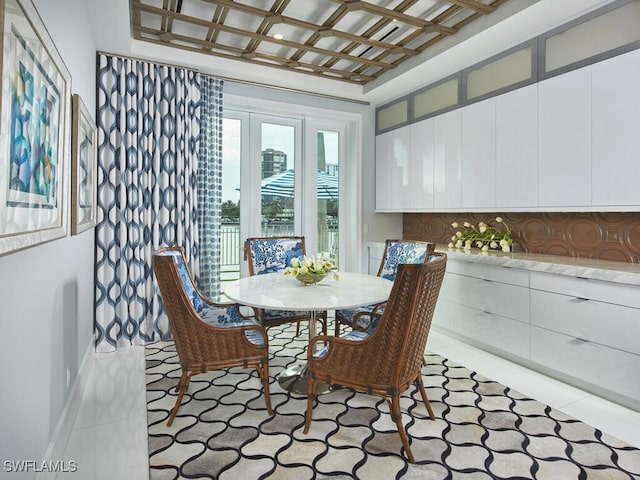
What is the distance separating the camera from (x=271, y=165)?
4.40 meters

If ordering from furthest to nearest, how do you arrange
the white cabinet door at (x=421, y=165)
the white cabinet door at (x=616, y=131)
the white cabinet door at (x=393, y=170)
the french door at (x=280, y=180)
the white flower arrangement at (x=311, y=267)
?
the white cabinet door at (x=393, y=170), the french door at (x=280, y=180), the white cabinet door at (x=421, y=165), the white flower arrangement at (x=311, y=267), the white cabinet door at (x=616, y=131)

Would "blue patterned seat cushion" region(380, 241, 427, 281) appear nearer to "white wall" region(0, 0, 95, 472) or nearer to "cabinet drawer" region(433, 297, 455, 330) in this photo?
"cabinet drawer" region(433, 297, 455, 330)

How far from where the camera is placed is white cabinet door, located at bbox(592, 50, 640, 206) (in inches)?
96.3

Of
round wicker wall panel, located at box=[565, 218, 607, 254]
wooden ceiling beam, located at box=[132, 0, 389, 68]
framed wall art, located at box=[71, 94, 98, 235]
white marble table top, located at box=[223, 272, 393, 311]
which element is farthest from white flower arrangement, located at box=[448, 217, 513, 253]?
framed wall art, located at box=[71, 94, 98, 235]

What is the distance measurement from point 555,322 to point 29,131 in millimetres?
3182

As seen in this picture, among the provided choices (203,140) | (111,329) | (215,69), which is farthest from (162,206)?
(215,69)

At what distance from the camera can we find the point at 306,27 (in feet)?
10.3

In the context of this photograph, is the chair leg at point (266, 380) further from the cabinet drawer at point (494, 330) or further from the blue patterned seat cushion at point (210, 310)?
the cabinet drawer at point (494, 330)

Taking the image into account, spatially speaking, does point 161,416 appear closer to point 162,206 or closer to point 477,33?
point 162,206

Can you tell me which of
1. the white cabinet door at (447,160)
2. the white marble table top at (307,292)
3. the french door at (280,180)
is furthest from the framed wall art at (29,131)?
the white cabinet door at (447,160)

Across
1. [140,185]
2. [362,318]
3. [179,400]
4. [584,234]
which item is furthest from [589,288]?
[140,185]

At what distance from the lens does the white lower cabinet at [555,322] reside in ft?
7.64

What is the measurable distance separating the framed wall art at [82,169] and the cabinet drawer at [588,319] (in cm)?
313

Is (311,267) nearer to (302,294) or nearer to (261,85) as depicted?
(302,294)
